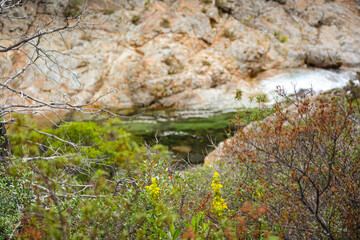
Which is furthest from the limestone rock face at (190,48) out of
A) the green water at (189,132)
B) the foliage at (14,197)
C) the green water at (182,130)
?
the foliage at (14,197)

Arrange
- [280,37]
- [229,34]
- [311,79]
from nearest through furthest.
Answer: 1. [311,79]
2. [229,34]
3. [280,37]

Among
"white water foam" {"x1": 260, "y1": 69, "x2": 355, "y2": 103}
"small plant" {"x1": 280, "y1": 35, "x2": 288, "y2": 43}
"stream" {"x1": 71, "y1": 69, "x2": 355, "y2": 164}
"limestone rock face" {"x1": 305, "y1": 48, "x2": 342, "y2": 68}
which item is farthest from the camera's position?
"small plant" {"x1": 280, "y1": 35, "x2": 288, "y2": 43}

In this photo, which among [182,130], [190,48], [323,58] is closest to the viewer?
[182,130]

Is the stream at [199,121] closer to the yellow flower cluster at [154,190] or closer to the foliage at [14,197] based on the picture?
the yellow flower cluster at [154,190]

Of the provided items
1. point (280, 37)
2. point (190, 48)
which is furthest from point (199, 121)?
point (280, 37)

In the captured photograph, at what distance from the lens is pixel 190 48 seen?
19625 millimetres

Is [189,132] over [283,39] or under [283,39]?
under

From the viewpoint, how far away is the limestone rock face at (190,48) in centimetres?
1684

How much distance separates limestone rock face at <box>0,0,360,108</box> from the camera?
16.8 meters

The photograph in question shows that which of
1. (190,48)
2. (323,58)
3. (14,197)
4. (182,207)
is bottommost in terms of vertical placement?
(323,58)

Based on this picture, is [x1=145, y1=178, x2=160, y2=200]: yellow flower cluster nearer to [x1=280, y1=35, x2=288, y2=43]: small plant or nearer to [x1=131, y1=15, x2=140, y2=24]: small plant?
[x1=131, y1=15, x2=140, y2=24]: small plant

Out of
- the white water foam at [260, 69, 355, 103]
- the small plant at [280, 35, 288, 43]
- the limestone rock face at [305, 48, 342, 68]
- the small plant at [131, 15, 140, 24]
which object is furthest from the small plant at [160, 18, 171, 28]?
the limestone rock face at [305, 48, 342, 68]

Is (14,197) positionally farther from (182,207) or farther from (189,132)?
(189,132)

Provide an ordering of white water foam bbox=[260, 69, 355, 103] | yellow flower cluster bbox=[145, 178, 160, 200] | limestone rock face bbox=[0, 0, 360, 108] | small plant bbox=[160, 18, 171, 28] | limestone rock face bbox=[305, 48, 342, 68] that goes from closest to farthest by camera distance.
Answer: yellow flower cluster bbox=[145, 178, 160, 200]
limestone rock face bbox=[0, 0, 360, 108]
white water foam bbox=[260, 69, 355, 103]
limestone rock face bbox=[305, 48, 342, 68]
small plant bbox=[160, 18, 171, 28]
